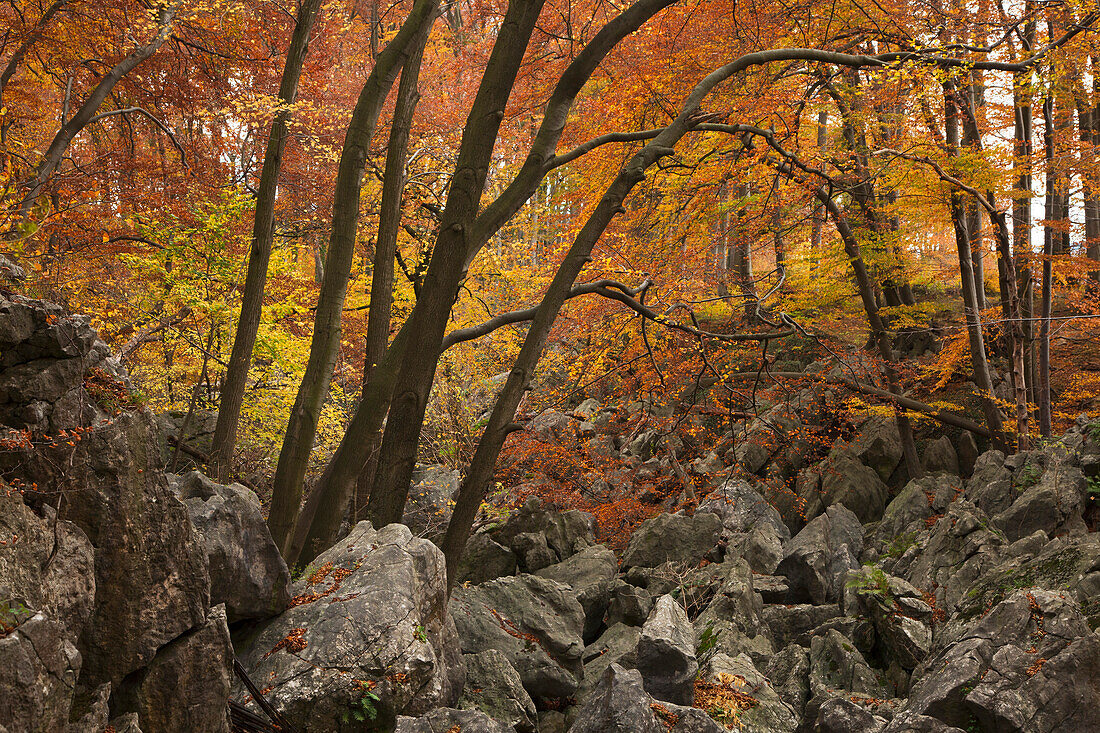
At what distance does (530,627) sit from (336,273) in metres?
3.95

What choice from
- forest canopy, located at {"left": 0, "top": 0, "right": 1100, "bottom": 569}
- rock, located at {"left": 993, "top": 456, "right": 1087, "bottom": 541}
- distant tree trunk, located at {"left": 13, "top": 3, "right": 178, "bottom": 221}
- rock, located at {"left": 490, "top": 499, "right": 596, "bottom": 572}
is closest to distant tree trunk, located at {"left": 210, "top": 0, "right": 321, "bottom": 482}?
forest canopy, located at {"left": 0, "top": 0, "right": 1100, "bottom": 569}

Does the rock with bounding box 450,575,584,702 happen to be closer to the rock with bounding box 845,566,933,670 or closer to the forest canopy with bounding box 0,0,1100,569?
the forest canopy with bounding box 0,0,1100,569

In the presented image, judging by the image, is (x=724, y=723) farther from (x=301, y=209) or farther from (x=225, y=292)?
(x=301, y=209)

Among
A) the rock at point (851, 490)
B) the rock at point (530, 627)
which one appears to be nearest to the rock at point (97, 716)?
the rock at point (530, 627)

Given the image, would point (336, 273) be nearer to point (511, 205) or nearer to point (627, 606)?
point (511, 205)

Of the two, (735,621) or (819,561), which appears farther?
(819,561)

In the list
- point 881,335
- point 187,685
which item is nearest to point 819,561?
point 881,335

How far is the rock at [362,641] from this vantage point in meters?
4.16

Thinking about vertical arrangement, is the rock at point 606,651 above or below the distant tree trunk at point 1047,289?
below

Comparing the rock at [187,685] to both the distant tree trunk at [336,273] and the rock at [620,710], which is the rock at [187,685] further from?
the distant tree trunk at [336,273]

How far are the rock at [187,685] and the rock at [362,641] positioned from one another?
1.47ft

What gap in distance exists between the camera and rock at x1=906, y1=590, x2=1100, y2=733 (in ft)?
15.6

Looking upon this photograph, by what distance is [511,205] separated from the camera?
20.3ft

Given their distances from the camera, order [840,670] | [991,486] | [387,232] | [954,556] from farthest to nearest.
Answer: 1. [991,486]
2. [954,556]
3. [387,232]
4. [840,670]
